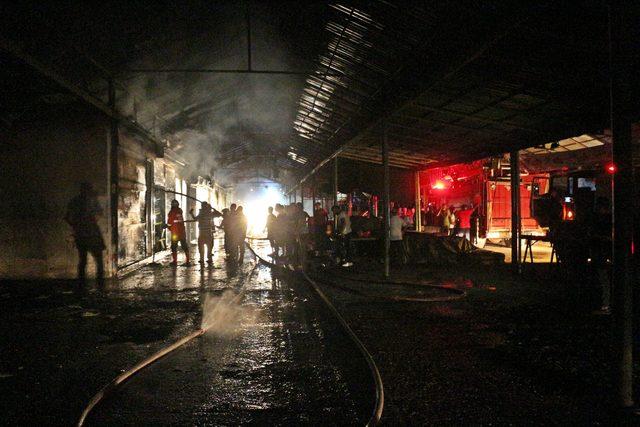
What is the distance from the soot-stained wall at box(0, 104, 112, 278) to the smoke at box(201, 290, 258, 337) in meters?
4.77

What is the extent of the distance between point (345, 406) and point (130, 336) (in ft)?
11.6

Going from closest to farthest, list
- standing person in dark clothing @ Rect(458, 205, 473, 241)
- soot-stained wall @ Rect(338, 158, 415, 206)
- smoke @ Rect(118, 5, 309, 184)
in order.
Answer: smoke @ Rect(118, 5, 309, 184), soot-stained wall @ Rect(338, 158, 415, 206), standing person in dark clothing @ Rect(458, 205, 473, 241)


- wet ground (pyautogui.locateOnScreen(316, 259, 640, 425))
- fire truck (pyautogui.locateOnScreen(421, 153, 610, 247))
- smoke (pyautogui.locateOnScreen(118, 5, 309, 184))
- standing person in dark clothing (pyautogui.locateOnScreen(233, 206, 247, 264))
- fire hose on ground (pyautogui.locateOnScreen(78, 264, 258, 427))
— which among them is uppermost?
smoke (pyautogui.locateOnScreen(118, 5, 309, 184))

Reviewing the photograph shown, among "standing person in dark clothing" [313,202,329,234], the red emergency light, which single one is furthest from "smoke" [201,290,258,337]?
the red emergency light

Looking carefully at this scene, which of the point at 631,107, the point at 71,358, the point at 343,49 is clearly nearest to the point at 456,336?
the point at 631,107

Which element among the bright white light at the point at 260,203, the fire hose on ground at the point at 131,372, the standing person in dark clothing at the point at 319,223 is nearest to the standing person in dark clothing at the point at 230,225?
the standing person in dark clothing at the point at 319,223

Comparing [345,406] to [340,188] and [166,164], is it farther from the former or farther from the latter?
[340,188]

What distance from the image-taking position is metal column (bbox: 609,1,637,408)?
3.36 metres

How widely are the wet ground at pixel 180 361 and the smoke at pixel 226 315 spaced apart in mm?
19

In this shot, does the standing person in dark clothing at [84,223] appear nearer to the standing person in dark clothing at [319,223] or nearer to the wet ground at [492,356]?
the wet ground at [492,356]

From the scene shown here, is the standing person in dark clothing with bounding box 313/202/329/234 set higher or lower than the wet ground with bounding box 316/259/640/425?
higher

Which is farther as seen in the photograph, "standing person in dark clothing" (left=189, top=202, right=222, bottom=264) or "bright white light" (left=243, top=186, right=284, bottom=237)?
"bright white light" (left=243, top=186, right=284, bottom=237)

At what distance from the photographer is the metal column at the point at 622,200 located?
3.36 meters

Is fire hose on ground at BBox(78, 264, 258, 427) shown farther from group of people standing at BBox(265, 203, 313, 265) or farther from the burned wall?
group of people standing at BBox(265, 203, 313, 265)
